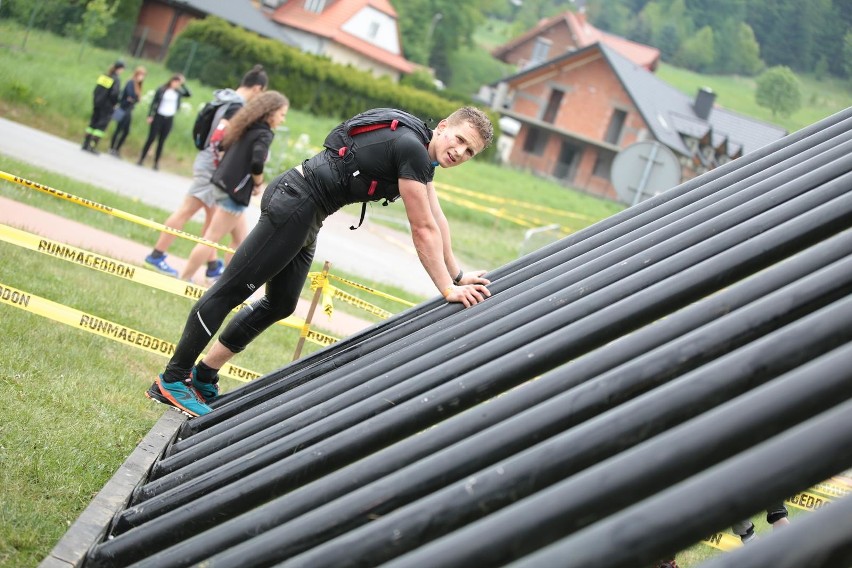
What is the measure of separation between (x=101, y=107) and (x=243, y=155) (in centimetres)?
1123

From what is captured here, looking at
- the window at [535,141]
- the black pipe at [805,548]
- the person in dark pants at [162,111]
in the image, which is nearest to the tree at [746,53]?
the window at [535,141]

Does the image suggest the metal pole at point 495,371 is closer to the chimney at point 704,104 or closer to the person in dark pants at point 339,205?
the person in dark pants at point 339,205

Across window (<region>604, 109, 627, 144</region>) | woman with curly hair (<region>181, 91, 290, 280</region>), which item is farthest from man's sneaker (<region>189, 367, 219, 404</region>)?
window (<region>604, 109, 627, 144</region>)

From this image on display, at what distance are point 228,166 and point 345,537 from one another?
25.2 ft

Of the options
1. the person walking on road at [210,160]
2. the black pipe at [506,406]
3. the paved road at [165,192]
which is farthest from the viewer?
the paved road at [165,192]

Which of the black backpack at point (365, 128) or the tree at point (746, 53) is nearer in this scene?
the black backpack at point (365, 128)

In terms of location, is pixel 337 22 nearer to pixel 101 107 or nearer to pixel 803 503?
pixel 101 107

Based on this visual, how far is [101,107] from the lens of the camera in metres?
19.8

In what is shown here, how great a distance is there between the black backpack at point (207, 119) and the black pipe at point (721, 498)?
8.81 m

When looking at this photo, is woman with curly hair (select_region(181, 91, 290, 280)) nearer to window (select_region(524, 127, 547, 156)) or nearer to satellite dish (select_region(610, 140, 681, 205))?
satellite dish (select_region(610, 140, 681, 205))

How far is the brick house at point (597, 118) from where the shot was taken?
195 ft

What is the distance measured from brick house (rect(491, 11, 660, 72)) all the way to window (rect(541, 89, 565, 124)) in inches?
1195

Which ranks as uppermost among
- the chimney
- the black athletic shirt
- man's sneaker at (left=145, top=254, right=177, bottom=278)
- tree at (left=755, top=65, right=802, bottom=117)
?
tree at (left=755, top=65, right=802, bottom=117)

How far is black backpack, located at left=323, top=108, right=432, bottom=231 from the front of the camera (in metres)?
5.11
